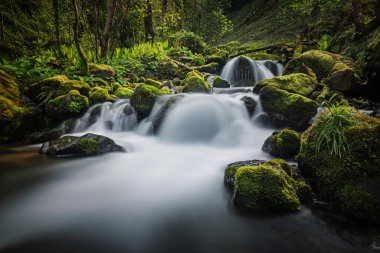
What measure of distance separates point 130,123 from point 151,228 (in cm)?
533

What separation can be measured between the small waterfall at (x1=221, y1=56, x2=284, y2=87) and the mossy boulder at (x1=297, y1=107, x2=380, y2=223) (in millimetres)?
8242

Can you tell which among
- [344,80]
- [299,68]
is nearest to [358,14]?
[299,68]

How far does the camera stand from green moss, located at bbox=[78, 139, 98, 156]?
17.7 ft

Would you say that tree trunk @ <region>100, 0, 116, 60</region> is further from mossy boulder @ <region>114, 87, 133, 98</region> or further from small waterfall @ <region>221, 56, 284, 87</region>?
small waterfall @ <region>221, 56, 284, 87</region>

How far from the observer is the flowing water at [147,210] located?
8.27 feet

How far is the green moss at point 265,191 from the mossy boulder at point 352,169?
50 cm

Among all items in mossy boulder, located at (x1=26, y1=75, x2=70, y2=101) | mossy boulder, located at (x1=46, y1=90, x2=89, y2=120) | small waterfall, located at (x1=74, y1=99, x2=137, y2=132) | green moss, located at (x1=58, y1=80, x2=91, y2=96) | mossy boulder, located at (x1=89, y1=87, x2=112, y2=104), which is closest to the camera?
mossy boulder, located at (x1=46, y1=90, x2=89, y2=120)

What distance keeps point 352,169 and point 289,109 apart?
10.6 feet

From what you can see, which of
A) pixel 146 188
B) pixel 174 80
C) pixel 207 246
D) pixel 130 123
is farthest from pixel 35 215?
pixel 174 80

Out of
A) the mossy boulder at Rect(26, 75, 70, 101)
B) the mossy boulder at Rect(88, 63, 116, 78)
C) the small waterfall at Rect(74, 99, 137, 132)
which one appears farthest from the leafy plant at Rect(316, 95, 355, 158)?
the mossy boulder at Rect(88, 63, 116, 78)

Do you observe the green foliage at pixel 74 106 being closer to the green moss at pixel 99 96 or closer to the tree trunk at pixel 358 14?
the green moss at pixel 99 96

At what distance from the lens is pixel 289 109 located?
19.8 feet

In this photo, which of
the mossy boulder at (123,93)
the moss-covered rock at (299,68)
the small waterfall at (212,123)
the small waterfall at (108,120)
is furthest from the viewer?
the mossy boulder at (123,93)

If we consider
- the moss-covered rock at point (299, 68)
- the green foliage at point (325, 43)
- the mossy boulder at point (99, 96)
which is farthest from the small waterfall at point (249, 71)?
the mossy boulder at point (99, 96)
